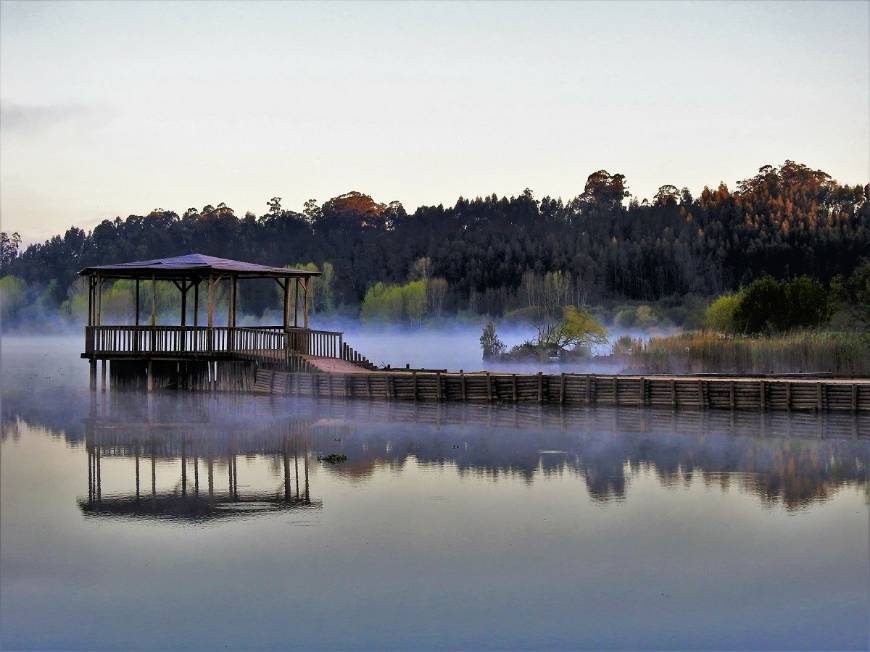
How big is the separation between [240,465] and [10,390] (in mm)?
31138

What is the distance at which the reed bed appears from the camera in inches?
1793

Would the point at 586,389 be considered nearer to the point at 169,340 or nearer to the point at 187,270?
the point at 187,270

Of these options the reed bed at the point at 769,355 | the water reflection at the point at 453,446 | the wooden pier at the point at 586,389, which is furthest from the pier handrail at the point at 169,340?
the reed bed at the point at 769,355

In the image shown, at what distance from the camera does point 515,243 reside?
13388cm

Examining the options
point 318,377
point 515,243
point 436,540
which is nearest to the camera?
point 436,540

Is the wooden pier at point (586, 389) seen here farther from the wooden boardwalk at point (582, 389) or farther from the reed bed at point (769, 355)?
the reed bed at point (769, 355)

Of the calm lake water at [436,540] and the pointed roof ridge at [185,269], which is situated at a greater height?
the pointed roof ridge at [185,269]

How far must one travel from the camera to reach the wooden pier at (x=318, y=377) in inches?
1459

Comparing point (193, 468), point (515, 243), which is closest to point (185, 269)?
point (193, 468)

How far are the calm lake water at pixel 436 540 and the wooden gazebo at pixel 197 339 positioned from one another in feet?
39.4

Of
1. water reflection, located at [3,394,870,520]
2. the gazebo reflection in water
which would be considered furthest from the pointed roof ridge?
the gazebo reflection in water

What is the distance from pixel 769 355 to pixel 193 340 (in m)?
22.0

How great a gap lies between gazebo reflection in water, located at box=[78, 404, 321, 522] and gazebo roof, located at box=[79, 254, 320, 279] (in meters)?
7.86

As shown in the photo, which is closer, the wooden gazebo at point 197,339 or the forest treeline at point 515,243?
the wooden gazebo at point 197,339
